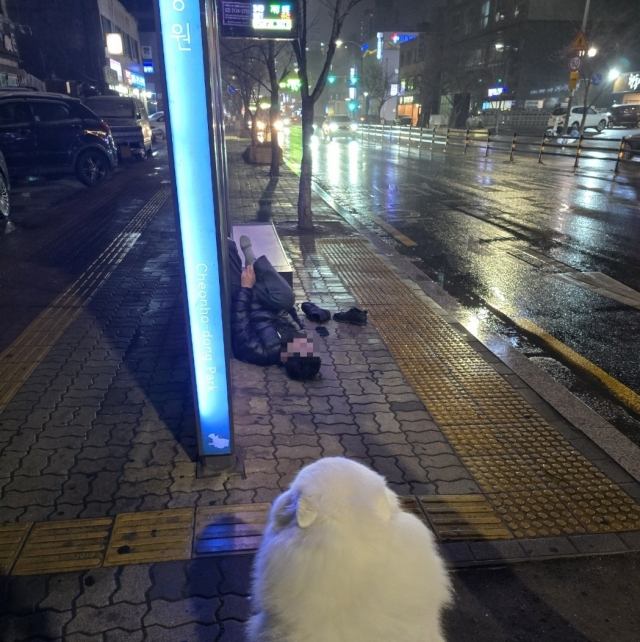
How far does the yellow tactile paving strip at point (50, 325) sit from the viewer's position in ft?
14.4

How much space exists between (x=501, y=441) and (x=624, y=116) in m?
45.1

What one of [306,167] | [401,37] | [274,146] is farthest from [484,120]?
[306,167]

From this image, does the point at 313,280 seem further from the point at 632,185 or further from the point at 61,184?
the point at 632,185

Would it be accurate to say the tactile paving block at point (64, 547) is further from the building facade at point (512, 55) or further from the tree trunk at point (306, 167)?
the building facade at point (512, 55)

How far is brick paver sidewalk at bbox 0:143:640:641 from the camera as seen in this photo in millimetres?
2352

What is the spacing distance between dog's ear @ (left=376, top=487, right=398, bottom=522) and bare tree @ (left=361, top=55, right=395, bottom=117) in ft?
247

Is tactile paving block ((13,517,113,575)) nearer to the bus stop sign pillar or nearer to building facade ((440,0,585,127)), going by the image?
the bus stop sign pillar

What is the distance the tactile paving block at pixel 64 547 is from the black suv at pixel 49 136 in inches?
493

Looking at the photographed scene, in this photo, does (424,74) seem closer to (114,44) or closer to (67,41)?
(114,44)

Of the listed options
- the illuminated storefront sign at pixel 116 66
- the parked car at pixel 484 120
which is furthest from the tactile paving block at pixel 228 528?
the parked car at pixel 484 120

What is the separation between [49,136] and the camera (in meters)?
13.0

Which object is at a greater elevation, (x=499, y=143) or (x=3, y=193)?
(x=3, y=193)

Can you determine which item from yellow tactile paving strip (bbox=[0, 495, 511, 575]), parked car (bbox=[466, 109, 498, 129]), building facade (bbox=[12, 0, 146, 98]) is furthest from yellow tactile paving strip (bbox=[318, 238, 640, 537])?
parked car (bbox=[466, 109, 498, 129])

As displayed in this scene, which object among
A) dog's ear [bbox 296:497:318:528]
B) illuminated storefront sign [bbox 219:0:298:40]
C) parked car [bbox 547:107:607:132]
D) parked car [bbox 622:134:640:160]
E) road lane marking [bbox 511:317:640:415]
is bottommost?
road lane marking [bbox 511:317:640:415]
